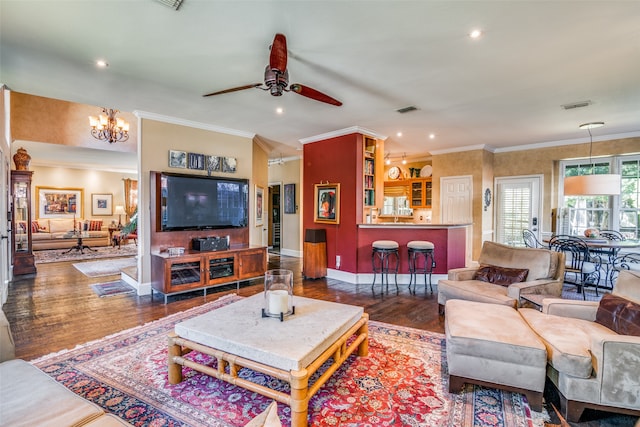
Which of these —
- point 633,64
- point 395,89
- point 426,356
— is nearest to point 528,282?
point 426,356

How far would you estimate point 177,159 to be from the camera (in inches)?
182

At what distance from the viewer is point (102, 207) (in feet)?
34.3

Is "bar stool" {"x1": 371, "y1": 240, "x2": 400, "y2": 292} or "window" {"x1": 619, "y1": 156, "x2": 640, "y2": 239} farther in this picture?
"window" {"x1": 619, "y1": 156, "x2": 640, "y2": 239}

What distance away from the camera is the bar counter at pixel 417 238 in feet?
16.6

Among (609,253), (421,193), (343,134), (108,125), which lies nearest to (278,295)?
(343,134)

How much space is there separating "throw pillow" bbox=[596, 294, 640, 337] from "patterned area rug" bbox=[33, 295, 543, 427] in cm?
84

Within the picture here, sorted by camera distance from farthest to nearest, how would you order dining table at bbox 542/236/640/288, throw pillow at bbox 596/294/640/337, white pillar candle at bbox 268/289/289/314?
dining table at bbox 542/236/640/288, white pillar candle at bbox 268/289/289/314, throw pillow at bbox 596/294/640/337

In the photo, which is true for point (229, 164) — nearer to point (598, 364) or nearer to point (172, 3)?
point (172, 3)

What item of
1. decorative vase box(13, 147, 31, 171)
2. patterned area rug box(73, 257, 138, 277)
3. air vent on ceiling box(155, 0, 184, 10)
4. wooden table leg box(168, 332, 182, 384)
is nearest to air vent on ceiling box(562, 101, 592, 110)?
air vent on ceiling box(155, 0, 184, 10)

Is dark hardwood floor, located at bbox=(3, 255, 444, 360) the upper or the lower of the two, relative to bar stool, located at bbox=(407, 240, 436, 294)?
lower

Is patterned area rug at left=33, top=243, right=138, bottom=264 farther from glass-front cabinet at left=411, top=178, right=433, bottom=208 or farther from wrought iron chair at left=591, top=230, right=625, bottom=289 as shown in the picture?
wrought iron chair at left=591, top=230, right=625, bottom=289

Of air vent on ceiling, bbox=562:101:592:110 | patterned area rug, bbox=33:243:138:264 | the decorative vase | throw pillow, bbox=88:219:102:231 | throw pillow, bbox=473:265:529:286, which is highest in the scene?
air vent on ceiling, bbox=562:101:592:110

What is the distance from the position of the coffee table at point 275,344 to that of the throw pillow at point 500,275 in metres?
1.85

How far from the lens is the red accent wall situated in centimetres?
519
